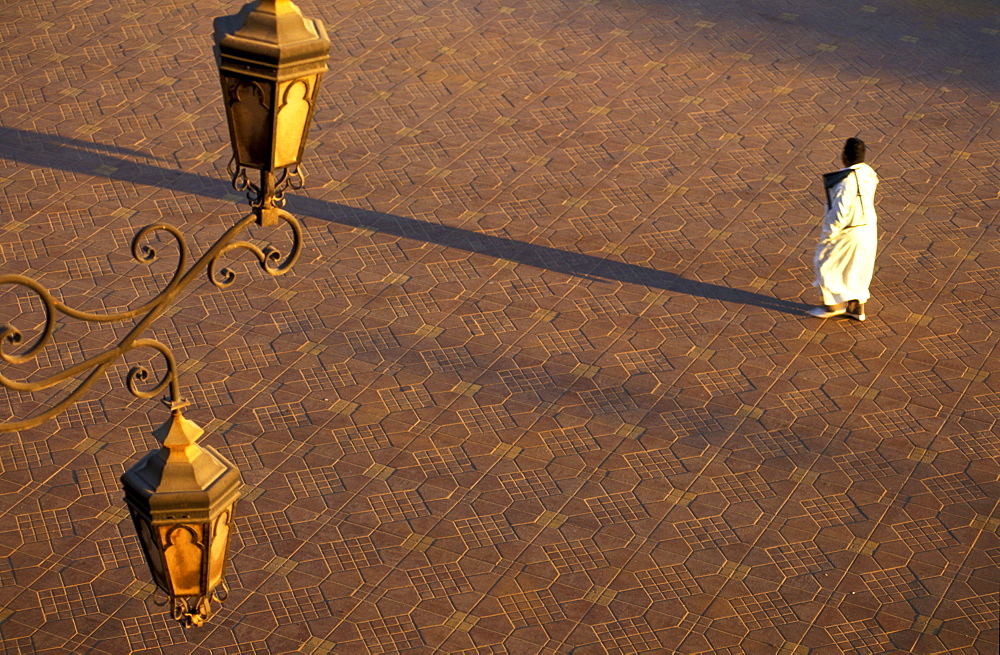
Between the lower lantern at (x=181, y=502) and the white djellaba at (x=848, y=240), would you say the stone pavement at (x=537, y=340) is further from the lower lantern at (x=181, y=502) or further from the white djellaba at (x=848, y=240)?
the lower lantern at (x=181, y=502)

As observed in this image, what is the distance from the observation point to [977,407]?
9.07 meters

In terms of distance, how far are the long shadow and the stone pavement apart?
1.2 inches

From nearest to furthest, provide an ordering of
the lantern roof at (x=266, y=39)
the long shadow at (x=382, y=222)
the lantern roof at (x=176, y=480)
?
1. the lantern roof at (x=266, y=39)
2. the lantern roof at (x=176, y=480)
3. the long shadow at (x=382, y=222)

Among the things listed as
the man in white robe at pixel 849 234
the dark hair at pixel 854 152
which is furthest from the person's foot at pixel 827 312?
the dark hair at pixel 854 152

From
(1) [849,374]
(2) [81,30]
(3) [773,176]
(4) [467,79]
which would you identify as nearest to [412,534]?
(1) [849,374]

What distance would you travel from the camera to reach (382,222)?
10695 mm

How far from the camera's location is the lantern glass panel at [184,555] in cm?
438

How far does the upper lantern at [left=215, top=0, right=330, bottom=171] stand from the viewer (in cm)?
400

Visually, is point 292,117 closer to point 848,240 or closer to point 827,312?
point 848,240

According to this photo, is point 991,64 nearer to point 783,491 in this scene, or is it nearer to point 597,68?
point 597,68

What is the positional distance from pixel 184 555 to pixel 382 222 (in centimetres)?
642

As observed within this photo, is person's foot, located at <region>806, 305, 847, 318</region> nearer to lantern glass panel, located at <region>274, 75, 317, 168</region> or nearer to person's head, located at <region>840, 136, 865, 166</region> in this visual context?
person's head, located at <region>840, 136, 865, 166</region>

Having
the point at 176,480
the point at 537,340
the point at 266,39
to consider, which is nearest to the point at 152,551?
the point at 176,480

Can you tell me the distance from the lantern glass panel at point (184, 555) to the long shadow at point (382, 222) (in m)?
5.96
